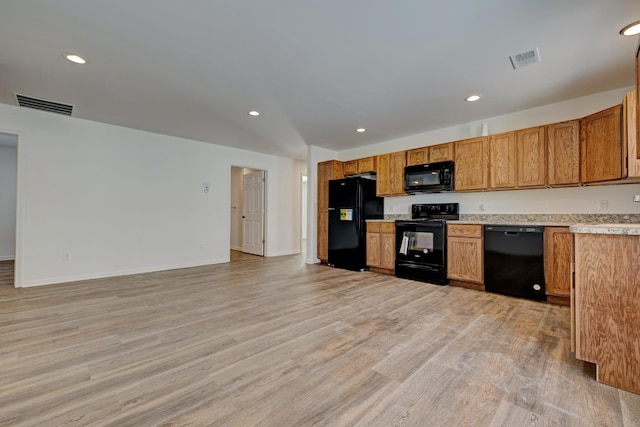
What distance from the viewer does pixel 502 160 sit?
3646 millimetres

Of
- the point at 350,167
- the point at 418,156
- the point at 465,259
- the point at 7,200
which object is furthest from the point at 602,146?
the point at 7,200

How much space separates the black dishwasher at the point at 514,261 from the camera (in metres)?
3.17

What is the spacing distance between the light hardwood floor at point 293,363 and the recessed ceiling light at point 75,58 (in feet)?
7.81

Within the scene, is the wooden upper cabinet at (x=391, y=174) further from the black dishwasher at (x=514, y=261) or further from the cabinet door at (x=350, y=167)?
the black dishwasher at (x=514, y=261)

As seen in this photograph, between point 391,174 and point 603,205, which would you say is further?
point 391,174

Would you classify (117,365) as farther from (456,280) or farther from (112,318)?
(456,280)

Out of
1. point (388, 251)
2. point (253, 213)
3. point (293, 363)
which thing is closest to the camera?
point (293, 363)

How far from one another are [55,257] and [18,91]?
2.16 meters

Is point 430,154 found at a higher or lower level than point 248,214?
higher

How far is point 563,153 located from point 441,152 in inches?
55.7

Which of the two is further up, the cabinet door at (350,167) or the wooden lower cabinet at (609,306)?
the cabinet door at (350,167)

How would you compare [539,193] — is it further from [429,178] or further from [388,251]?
[388,251]

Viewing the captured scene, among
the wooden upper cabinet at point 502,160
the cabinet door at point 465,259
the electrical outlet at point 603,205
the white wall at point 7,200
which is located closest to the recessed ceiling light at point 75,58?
the cabinet door at point 465,259

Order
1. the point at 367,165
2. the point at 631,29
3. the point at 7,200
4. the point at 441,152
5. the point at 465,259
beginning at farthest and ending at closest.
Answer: the point at 7,200
the point at 367,165
the point at 441,152
the point at 465,259
the point at 631,29
